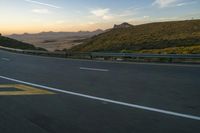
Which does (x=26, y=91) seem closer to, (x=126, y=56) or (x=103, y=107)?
(x=103, y=107)

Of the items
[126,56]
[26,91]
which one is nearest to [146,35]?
[126,56]

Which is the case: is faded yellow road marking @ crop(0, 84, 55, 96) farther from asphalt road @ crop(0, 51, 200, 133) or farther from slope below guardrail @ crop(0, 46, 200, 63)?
slope below guardrail @ crop(0, 46, 200, 63)

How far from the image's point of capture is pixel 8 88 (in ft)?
36.4

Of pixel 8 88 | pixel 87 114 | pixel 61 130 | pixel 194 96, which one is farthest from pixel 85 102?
pixel 8 88

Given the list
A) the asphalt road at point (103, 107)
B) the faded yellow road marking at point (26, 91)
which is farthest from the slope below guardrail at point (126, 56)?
the faded yellow road marking at point (26, 91)

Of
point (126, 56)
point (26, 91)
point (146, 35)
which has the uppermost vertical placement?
point (146, 35)

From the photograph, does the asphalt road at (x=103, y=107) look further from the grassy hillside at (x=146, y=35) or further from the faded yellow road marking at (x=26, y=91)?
the grassy hillside at (x=146, y=35)

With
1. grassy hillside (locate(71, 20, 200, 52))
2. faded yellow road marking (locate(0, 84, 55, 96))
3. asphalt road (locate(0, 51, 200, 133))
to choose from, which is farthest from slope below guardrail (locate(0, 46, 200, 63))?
grassy hillside (locate(71, 20, 200, 52))

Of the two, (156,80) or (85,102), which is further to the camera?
(156,80)

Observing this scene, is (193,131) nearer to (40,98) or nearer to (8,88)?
(40,98)

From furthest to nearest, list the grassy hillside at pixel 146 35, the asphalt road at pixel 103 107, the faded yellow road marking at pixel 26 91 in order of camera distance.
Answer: the grassy hillside at pixel 146 35 → the faded yellow road marking at pixel 26 91 → the asphalt road at pixel 103 107

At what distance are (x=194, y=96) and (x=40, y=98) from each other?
14.5 ft

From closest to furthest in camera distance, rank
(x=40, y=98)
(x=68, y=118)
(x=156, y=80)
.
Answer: (x=68, y=118), (x=40, y=98), (x=156, y=80)

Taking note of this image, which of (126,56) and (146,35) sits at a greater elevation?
(146,35)
